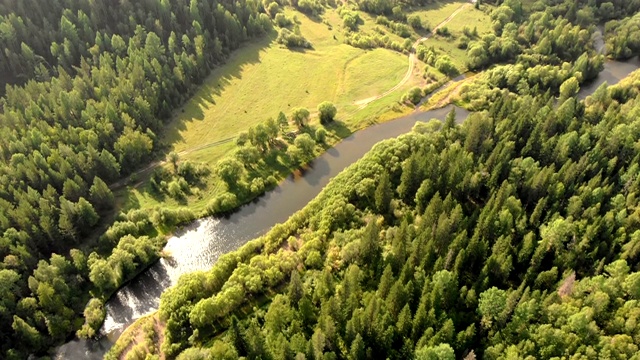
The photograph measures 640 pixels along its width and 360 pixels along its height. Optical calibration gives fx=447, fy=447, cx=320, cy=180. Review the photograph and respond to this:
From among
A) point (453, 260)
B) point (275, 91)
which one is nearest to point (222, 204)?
point (275, 91)

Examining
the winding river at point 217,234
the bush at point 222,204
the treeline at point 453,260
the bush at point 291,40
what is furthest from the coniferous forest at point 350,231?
the bush at point 291,40

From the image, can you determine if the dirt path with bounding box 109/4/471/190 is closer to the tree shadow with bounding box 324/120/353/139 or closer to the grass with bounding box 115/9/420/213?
the grass with bounding box 115/9/420/213

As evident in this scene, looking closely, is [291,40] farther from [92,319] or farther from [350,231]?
[92,319]

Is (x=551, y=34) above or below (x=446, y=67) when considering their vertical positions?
above

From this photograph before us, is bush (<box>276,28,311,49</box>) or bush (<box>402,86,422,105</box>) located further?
bush (<box>276,28,311,49</box>)

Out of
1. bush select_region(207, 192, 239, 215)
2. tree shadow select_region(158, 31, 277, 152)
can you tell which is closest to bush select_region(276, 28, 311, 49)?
tree shadow select_region(158, 31, 277, 152)
